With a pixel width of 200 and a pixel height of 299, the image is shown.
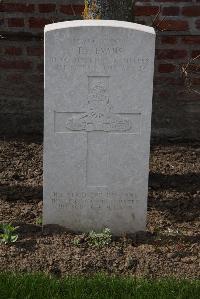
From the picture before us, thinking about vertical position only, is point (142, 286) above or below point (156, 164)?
below

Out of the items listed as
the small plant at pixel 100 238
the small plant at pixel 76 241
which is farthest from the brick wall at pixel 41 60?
the small plant at pixel 76 241

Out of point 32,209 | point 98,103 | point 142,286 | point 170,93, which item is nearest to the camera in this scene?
point 142,286

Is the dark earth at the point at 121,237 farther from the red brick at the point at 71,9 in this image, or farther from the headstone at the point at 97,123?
the red brick at the point at 71,9

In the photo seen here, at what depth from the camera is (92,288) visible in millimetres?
3367

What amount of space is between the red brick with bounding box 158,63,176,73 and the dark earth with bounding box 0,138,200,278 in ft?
2.90

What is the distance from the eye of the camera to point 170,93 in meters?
5.62

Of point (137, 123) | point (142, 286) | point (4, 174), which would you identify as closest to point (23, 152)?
point (4, 174)

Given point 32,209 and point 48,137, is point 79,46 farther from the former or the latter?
point 32,209

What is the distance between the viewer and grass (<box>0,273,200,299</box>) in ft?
10.9

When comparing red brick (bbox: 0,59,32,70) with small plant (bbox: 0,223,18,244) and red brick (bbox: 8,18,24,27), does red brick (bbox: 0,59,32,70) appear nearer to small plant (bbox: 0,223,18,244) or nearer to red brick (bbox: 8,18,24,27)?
red brick (bbox: 8,18,24,27)

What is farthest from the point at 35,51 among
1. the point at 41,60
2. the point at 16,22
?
the point at 16,22

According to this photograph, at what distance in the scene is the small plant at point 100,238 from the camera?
3.77 meters

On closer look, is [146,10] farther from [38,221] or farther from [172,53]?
[38,221]

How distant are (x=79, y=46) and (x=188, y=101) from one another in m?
2.27
